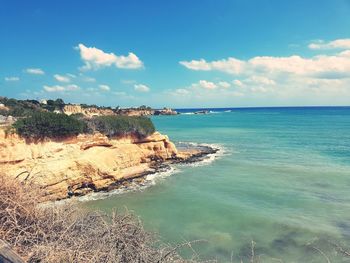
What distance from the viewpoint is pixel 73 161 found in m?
23.4

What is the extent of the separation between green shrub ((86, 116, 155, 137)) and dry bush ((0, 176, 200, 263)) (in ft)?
63.3

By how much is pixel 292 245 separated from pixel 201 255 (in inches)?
154

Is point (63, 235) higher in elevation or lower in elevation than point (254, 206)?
higher

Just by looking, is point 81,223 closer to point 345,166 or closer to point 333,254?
point 333,254

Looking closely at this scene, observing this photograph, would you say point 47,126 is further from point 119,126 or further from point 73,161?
point 119,126

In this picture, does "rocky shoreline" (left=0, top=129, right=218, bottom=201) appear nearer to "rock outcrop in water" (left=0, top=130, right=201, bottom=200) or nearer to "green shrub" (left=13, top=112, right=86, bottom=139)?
"rock outcrop in water" (left=0, top=130, right=201, bottom=200)

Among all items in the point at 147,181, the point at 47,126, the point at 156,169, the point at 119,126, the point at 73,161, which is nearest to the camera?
the point at 73,161

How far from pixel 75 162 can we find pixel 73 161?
0.48 feet

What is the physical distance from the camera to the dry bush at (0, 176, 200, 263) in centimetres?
641

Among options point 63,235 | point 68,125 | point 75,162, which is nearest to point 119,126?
point 68,125

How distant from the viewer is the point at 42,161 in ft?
72.2

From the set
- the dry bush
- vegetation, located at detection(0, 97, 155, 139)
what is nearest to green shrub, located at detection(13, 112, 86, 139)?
vegetation, located at detection(0, 97, 155, 139)

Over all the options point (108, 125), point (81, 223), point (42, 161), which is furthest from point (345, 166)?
point (81, 223)

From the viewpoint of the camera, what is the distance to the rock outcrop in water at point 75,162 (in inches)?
832
